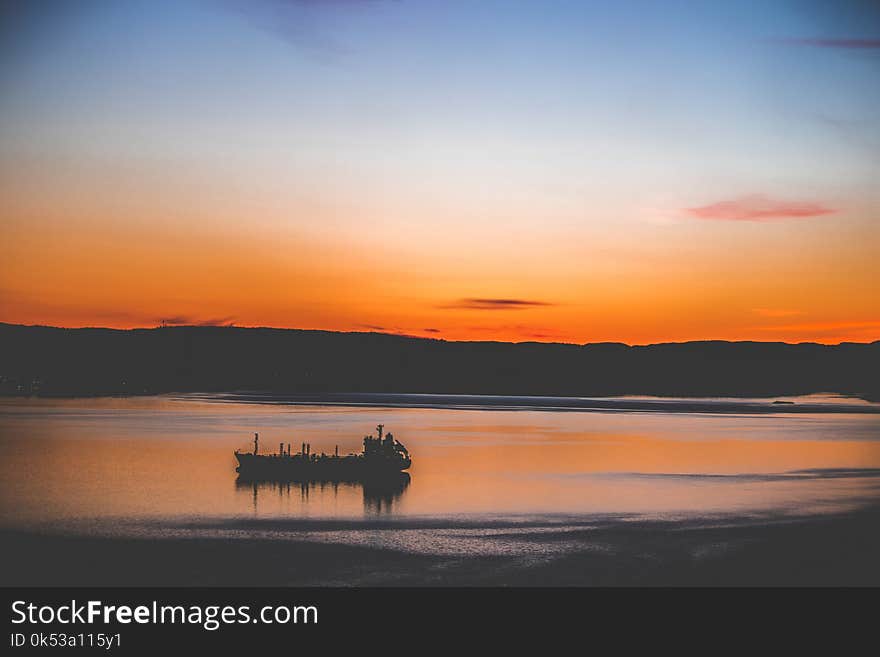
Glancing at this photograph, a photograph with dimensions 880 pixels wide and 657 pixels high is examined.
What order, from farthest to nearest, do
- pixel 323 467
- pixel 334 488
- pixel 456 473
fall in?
1. pixel 456 473
2. pixel 323 467
3. pixel 334 488

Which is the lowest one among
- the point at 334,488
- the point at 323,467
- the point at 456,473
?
the point at 334,488

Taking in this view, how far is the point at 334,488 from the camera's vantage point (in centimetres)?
5019

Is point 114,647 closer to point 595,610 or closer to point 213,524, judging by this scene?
point 595,610

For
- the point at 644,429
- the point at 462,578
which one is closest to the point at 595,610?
the point at 462,578

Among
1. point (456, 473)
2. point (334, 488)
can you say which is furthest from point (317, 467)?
point (456, 473)

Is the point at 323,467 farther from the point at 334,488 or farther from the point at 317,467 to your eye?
the point at 334,488

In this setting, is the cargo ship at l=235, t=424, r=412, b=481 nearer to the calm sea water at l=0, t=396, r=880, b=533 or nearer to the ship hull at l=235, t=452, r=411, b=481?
the ship hull at l=235, t=452, r=411, b=481

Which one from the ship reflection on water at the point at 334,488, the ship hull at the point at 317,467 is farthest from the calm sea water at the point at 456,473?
the ship hull at the point at 317,467

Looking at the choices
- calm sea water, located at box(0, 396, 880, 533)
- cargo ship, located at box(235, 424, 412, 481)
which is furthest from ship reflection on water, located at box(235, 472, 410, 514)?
cargo ship, located at box(235, 424, 412, 481)

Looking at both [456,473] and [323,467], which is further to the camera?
[456,473]

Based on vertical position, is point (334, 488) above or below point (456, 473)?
below

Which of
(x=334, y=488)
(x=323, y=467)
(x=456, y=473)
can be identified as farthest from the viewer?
(x=456, y=473)

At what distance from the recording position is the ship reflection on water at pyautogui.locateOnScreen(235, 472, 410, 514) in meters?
45.3

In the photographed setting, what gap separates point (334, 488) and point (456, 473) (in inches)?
393
